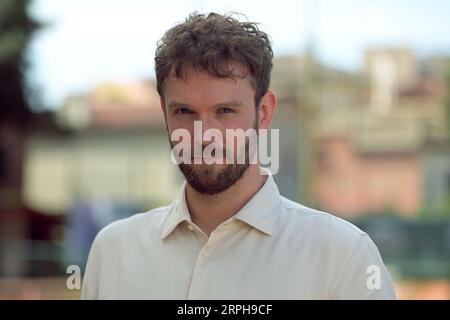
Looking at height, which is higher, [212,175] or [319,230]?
[212,175]

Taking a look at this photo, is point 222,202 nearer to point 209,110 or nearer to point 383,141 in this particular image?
point 209,110

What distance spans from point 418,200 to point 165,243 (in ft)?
90.2

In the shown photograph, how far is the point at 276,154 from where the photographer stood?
233 centimetres

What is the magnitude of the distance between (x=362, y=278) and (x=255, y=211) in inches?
10.3

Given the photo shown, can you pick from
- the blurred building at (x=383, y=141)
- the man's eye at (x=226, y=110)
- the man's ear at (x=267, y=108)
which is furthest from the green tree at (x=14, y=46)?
the man's eye at (x=226, y=110)

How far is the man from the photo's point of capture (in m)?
1.80

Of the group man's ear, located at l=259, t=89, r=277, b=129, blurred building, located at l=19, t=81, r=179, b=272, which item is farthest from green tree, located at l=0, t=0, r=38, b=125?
man's ear, located at l=259, t=89, r=277, b=129

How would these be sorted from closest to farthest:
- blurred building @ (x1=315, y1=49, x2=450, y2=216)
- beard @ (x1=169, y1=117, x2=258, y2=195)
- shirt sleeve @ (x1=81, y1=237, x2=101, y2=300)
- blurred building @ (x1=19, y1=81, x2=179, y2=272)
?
beard @ (x1=169, y1=117, x2=258, y2=195)
shirt sleeve @ (x1=81, y1=237, x2=101, y2=300)
blurred building @ (x1=315, y1=49, x2=450, y2=216)
blurred building @ (x1=19, y1=81, x2=179, y2=272)

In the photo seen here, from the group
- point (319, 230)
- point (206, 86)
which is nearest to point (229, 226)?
point (319, 230)

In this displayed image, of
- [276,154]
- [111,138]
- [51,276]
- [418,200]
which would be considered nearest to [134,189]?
[111,138]

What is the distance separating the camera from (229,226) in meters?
1.90

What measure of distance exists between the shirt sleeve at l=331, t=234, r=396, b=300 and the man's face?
29cm

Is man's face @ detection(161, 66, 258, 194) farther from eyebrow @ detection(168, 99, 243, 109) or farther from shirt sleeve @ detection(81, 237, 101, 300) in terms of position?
shirt sleeve @ detection(81, 237, 101, 300)

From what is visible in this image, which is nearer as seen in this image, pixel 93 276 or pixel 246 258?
pixel 246 258
